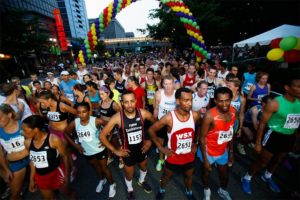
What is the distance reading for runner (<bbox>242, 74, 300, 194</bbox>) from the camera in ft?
9.18

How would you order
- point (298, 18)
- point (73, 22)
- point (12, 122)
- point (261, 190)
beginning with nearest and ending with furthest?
point (12, 122), point (261, 190), point (298, 18), point (73, 22)

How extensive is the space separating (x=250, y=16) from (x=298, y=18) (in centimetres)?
457

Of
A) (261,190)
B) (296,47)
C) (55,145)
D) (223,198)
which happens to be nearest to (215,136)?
(223,198)

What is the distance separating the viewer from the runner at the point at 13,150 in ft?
9.75

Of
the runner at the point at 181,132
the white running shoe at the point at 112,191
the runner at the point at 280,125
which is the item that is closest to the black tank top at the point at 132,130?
the runner at the point at 181,132

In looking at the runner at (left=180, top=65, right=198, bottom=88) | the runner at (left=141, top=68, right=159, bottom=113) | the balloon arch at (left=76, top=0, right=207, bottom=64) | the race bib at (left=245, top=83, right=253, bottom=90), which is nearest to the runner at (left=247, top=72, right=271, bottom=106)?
the race bib at (left=245, top=83, right=253, bottom=90)

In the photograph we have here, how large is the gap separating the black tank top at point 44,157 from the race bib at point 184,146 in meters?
1.93

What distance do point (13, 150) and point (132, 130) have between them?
7.06ft

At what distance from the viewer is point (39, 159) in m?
2.57

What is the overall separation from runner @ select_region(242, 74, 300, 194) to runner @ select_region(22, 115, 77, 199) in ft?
10.8

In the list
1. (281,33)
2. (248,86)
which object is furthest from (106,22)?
(281,33)

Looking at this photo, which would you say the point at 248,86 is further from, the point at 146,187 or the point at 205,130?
the point at 146,187

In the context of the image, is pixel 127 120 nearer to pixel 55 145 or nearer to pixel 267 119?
pixel 55 145

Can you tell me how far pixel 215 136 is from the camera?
281 centimetres
